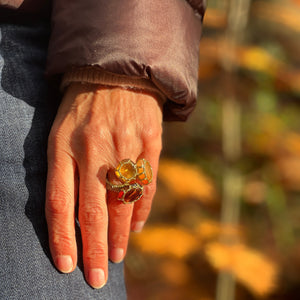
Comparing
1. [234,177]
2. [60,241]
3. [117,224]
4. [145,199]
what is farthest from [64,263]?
[234,177]

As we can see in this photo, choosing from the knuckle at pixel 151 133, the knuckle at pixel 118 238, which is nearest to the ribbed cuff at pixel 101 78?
the knuckle at pixel 151 133

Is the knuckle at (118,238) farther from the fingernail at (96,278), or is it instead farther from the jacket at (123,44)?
the jacket at (123,44)

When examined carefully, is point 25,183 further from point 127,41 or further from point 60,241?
point 127,41

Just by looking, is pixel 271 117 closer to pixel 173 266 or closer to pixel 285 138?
pixel 285 138

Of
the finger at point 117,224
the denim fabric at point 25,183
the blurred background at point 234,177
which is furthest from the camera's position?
the blurred background at point 234,177

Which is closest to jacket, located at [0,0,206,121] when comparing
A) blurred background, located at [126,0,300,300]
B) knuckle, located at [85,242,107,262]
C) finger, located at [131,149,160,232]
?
finger, located at [131,149,160,232]

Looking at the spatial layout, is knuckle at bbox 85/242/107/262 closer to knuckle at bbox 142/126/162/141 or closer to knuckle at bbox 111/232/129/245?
knuckle at bbox 111/232/129/245
